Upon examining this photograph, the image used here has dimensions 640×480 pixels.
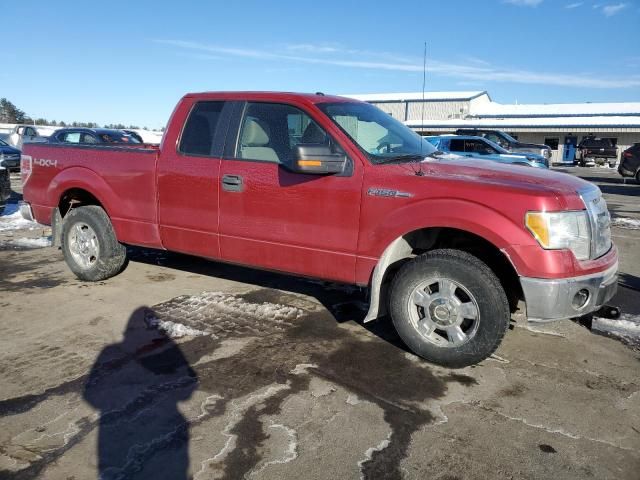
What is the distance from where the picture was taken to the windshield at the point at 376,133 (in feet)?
13.2

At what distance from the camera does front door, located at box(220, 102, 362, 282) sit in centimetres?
389

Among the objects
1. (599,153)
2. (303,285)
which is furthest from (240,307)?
(599,153)

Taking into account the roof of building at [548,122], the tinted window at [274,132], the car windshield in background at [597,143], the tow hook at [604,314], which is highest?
the roof of building at [548,122]

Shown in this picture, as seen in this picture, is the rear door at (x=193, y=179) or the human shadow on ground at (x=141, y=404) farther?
the rear door at (x=193, y=179)

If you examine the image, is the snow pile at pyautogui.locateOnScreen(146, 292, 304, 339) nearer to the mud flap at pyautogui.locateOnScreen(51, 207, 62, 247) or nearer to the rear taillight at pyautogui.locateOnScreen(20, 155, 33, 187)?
the mud flap at pyautogui.locateOnScreen(51, 207, 62, 247)

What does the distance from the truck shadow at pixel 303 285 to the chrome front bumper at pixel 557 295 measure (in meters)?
1.07

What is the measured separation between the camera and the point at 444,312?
359 centimetres

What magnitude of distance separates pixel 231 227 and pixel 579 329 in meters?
3.24

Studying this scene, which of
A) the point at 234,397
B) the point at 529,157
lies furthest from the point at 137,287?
the point at 529,157

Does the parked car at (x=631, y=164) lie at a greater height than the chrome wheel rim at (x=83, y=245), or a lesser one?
greater

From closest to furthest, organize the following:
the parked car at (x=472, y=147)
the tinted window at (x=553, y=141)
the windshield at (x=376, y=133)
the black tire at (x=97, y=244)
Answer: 1. the windshield at (x=376, y=133)
2. the black tire at (x=97, y=244)
3. the parked car at (x=472, y=147)
4. the tinted window at (x=553, y=141)

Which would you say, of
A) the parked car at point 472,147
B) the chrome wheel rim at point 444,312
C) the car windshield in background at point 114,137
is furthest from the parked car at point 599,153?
the chrome wheel rim at point 444,312

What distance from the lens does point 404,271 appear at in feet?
12.2

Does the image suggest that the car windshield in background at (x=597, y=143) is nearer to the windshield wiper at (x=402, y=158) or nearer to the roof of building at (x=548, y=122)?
the roof of building at (x=548, y=122)
